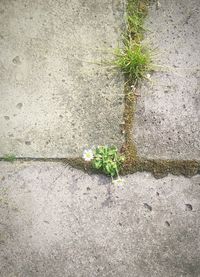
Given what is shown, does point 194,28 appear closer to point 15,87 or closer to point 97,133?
point 97,133

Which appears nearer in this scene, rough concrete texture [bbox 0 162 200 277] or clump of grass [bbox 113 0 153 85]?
rough concrete texture [bbox 0 162 200 277]

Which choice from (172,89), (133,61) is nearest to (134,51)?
(133,61)

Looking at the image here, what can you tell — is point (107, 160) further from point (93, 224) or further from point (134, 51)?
point (134, 51)

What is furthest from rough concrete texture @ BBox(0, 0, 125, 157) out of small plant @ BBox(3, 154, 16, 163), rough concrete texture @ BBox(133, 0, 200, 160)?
rough concrete texture @ BBox(133, 0, 200, 160)

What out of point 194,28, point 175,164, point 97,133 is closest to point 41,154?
point 97,133

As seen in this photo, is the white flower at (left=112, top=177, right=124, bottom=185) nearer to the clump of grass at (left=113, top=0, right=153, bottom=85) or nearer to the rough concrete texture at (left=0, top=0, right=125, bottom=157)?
the rough concrete texture at (left=0, top=0, right=125, bottom=157)
